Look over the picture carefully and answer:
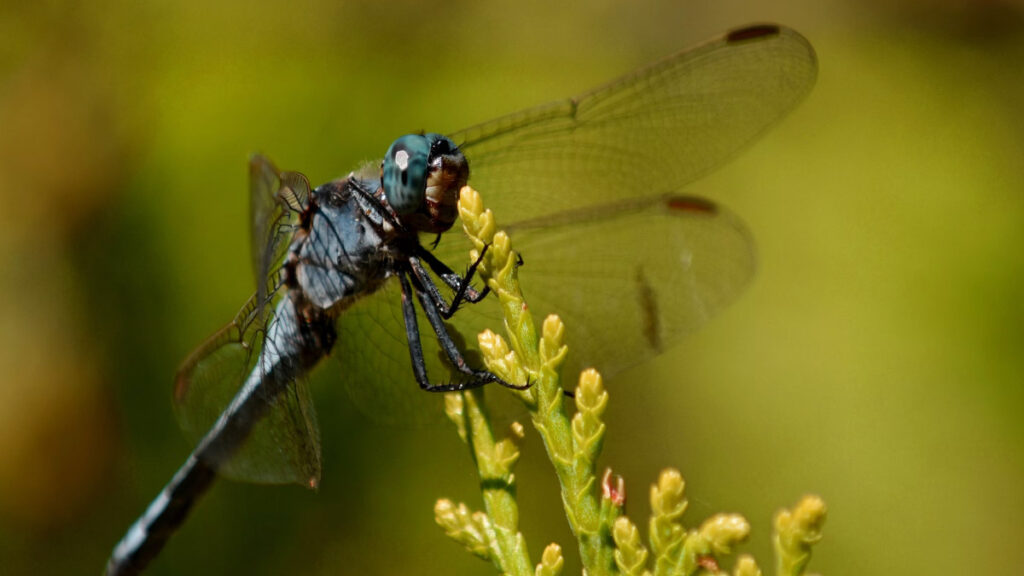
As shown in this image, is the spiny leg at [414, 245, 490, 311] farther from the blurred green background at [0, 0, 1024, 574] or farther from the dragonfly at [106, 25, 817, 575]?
the blurred green background at [0, 0, 1024, 574]

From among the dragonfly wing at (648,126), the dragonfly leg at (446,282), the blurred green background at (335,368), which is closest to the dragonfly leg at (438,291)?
the dragonfly leg at (446,282)

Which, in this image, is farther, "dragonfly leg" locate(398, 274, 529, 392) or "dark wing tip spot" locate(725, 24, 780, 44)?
"dark wing tip spot" locate(725, 24, 780, 44)

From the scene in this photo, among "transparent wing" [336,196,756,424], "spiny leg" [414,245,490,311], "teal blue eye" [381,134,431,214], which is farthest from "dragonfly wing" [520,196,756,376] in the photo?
"teal blue eye" [381,134,431,214]

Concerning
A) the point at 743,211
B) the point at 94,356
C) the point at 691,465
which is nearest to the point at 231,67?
the point at 94,356

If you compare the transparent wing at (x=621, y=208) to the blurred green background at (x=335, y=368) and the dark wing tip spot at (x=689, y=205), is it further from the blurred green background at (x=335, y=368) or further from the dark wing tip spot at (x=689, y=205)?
the blurred green background at (x=335, y=368)

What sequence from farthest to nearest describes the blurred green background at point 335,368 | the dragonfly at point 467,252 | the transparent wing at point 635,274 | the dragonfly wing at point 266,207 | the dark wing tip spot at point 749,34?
the blurred green background at point 335,368
the transparent wing at point 635,274
the dark wing tip spot at point 749,34
the dragonfly at point 467,252
the dragonfly wing at point 266,207

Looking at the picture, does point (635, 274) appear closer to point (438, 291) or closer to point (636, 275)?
point (636, 275)
